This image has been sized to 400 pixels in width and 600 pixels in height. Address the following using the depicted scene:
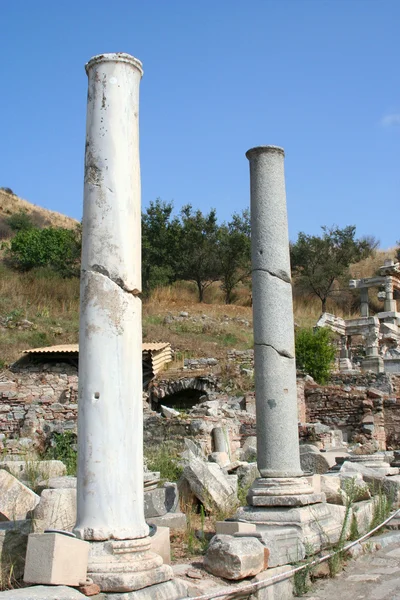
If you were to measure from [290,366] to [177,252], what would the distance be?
33.2 m

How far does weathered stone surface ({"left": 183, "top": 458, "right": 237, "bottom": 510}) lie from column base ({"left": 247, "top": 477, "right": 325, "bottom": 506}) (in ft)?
2.57

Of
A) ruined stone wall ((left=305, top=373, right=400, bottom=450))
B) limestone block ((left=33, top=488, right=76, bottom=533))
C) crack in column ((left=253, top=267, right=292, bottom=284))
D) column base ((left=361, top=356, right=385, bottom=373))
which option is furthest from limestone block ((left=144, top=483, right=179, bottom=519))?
column base ((left=361, top=356, right=385, bottom=373))

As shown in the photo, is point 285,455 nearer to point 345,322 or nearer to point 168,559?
point 168,559

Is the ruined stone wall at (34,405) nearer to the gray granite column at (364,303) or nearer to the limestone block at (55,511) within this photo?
the limestone block at (55,511)

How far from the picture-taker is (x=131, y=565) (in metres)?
4.39

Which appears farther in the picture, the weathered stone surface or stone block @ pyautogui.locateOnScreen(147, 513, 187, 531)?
the weathered stone surface

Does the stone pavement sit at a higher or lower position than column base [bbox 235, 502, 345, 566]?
lower

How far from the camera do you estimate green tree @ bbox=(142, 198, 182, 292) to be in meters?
38.6

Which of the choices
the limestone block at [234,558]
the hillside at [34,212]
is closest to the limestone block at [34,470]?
the limestone block at [234,558]

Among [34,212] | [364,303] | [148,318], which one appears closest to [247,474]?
[148,318]

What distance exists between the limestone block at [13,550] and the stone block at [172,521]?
1865 millimetres

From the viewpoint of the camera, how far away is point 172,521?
672 cm

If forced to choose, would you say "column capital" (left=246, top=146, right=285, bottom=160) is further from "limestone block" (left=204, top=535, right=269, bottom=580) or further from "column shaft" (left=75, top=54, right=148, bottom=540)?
"limestone block" (left=204, top=535, right=269, bottom=580)

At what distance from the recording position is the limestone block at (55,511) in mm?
5527
